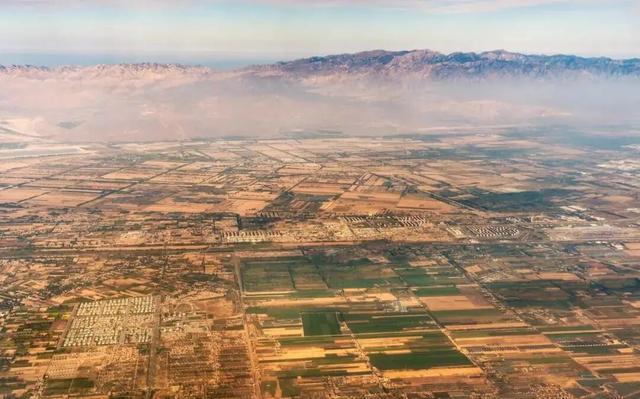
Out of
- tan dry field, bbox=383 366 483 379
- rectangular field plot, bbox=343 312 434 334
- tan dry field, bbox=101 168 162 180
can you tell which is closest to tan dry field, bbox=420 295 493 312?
rectangular field plot, bbox=343 312 434 334

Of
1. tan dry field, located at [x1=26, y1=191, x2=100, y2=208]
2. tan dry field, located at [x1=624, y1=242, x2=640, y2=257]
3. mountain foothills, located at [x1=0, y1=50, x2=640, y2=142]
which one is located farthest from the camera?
mountain foothills, located at [x1=0, y1=50, x2=640, y2=142]

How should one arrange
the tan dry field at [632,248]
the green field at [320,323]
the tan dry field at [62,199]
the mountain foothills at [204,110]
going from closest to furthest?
the green field at [320,323], the tan dry field at [632,248], the tan dry field at [62,199], the mountain foothills at [204,110]

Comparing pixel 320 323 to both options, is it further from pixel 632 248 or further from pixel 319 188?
pixel 319 188

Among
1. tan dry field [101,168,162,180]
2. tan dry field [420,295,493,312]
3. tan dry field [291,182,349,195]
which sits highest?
tan dry field [420,295,493,312]

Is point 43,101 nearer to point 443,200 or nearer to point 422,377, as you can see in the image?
point 443,200

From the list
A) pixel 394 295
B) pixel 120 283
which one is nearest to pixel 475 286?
pixel 394 295

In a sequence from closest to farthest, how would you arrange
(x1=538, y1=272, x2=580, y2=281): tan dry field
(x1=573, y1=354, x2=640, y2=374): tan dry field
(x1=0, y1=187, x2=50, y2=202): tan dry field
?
(x1=573, y1=354, x2=640, y2=374): tan dry field
(x1=538, y1=272, x2=580, y2=281): tan dry field
(x1=0, y1=187, x2=50, y2=202): tan dry field

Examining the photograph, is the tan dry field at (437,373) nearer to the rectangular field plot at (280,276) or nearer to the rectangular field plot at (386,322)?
the rectangular field plot at (386,322)

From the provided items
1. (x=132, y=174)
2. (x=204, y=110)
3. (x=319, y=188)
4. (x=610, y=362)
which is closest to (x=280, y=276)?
(x=610, y=362)

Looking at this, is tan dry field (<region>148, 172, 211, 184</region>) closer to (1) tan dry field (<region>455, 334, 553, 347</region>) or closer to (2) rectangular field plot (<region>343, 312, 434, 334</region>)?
(2) rectangular field plot (<region>343, 312, 434, 334</region>)

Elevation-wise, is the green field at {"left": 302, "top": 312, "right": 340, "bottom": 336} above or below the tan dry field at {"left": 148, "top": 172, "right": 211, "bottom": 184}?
above

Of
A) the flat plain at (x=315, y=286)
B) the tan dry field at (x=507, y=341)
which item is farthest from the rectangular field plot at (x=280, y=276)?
the tan dry field at (x=507, y=341)
